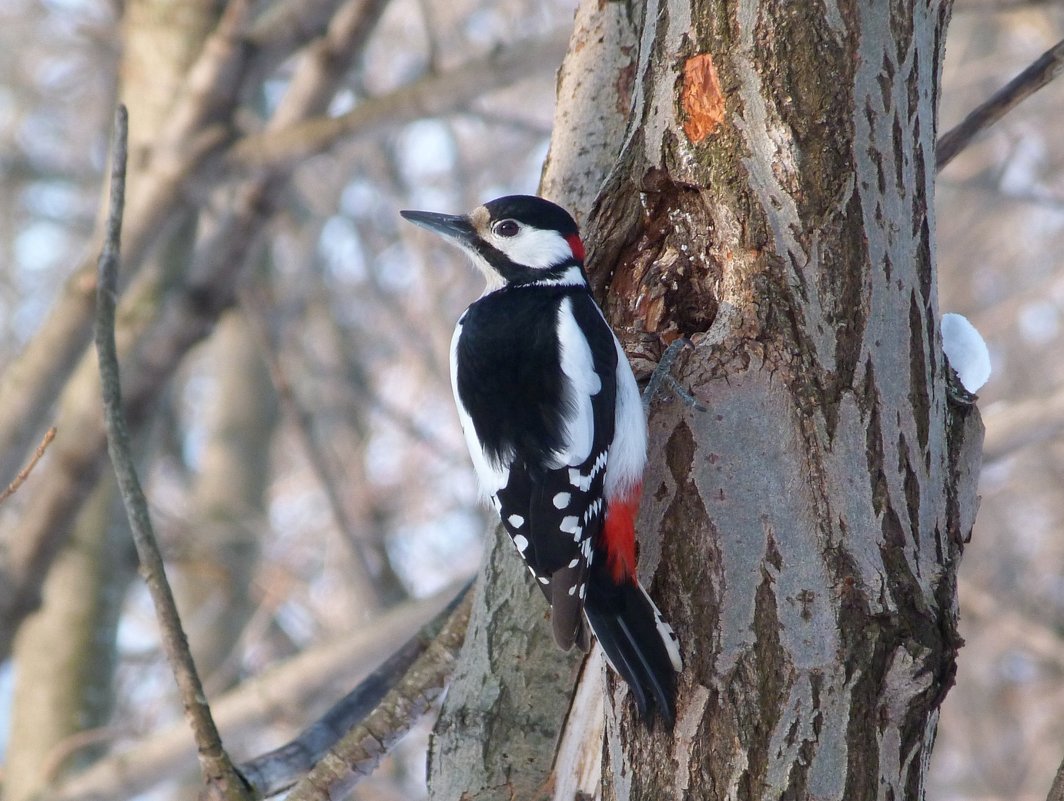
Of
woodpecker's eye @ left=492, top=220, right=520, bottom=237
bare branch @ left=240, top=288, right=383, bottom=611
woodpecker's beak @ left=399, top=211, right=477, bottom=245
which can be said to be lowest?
woodpecker's eye @ left=492, top=220, right=520, bottom=237

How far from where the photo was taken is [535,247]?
329 cm

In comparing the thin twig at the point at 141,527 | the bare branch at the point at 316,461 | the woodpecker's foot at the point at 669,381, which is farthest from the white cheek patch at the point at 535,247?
the bare branch at the point at 316,461

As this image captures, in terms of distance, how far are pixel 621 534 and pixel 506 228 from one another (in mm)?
1226

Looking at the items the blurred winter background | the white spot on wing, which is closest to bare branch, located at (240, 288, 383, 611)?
the blurred winter background

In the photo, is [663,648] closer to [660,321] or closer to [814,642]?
[814,642]

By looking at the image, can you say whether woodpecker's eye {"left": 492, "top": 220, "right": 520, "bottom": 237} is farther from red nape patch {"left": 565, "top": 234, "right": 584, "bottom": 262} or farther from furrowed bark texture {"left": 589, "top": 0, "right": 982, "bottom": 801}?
furrowed bark texture {"left": 589, "top": 0, "right": 982, "bottom": 801}

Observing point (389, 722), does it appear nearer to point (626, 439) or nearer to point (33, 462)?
point (626, 439)

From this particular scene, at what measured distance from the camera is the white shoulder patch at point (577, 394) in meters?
2.75

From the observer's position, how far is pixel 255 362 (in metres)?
9.13

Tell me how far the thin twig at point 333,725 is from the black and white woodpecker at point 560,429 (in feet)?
2.11

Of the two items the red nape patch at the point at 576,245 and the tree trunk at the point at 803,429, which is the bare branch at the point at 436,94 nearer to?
the red nape patch at the point at 576,245

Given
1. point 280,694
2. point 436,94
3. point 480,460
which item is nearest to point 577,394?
point 480,460

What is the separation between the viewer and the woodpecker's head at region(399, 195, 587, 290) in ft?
10.2

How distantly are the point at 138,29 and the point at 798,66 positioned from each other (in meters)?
4.80
